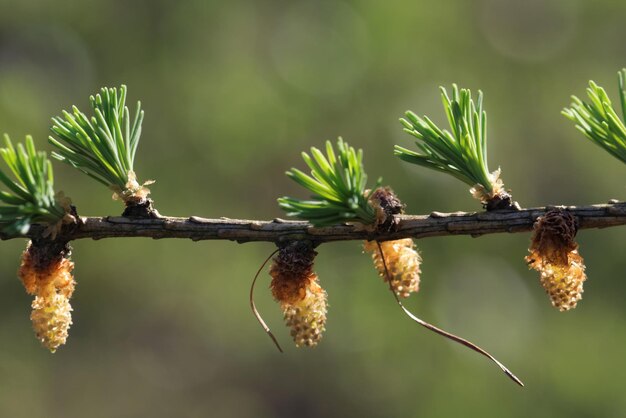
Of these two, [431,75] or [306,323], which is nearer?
[306,323]

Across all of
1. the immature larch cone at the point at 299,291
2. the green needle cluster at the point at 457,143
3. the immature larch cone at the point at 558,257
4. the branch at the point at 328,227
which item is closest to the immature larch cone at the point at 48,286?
the branch at the point at 328,227

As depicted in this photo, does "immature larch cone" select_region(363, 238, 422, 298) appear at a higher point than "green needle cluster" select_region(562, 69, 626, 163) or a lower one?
lower

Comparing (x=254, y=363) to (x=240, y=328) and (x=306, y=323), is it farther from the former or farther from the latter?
(x=306, y=323)

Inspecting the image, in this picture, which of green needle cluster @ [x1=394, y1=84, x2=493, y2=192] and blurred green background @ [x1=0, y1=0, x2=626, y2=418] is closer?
green needle cluster @ [x1=394, y1=84, x2=493, y2=192]

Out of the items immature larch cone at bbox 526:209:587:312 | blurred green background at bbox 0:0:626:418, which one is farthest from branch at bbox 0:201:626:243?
blurred green background at bbox 0:0:626:418

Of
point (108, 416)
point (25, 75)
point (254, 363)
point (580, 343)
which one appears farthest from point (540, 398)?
point (25, 75)

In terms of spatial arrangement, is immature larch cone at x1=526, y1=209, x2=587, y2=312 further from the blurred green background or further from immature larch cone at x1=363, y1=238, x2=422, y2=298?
the blurred green background

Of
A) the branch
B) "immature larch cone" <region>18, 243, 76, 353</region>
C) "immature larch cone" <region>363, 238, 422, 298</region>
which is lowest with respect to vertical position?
"immature larch cone" <region>18, 243, 76, 353</region>
